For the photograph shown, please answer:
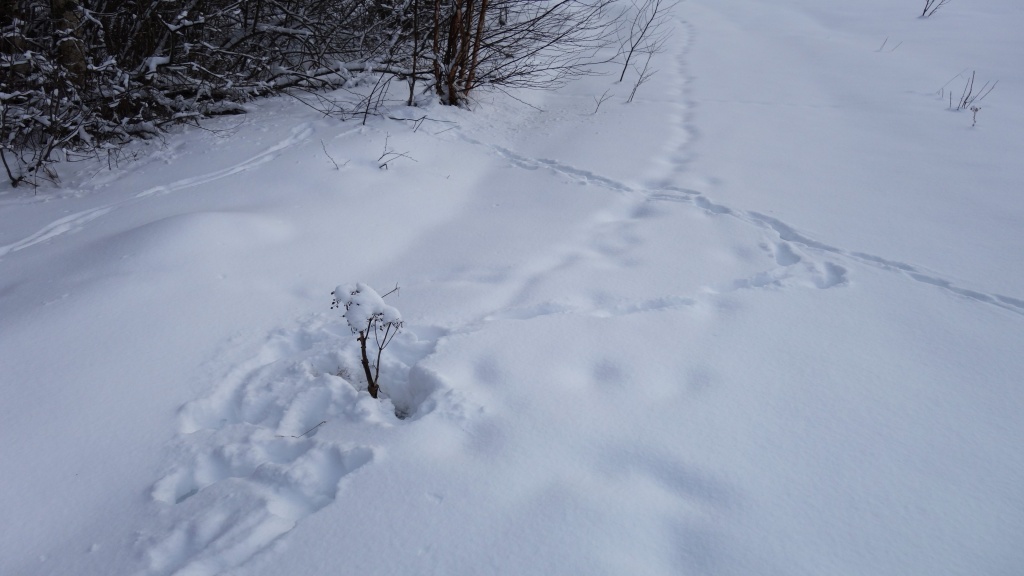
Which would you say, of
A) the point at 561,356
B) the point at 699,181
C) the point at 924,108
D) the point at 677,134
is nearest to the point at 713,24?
the point at 924,108

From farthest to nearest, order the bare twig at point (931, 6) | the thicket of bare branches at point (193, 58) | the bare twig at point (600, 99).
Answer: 1. the bare twig at point (931, 6)
2. the bare twig at point (600, 99)
3. the thicket of bare branches at point (193, 58)

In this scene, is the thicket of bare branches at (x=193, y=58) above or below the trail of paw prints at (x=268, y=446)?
above

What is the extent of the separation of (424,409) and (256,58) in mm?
4655

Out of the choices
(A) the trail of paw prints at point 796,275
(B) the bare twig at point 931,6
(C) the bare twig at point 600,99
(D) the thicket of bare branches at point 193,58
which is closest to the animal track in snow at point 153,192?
(D) the thicket of bare branches at point 193,58

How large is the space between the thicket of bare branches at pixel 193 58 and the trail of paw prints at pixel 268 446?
3.27 meters

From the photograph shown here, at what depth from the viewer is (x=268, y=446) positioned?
67.7 inches

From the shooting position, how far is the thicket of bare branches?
4.30 m

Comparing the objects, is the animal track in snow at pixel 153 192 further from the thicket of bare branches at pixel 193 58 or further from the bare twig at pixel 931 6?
the bare twig at pixel 931 6

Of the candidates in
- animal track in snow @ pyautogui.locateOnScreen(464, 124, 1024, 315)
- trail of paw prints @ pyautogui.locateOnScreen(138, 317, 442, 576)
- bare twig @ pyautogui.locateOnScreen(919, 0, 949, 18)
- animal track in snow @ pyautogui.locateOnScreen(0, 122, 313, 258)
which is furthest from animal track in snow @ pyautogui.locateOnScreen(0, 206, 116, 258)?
bare twig @ pyautogui.locateOnScreen(919, 0, 949, 18)

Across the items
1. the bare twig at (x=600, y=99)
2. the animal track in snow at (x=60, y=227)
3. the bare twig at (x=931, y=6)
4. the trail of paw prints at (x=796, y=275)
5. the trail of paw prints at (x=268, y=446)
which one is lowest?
the animal track in snow at (x=60, y=227)

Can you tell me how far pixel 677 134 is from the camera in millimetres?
4609

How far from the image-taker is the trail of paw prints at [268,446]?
1419 mm

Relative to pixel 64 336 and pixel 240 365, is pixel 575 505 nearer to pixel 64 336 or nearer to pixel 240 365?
pixel 240 365

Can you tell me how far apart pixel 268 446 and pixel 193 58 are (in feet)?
16.6
